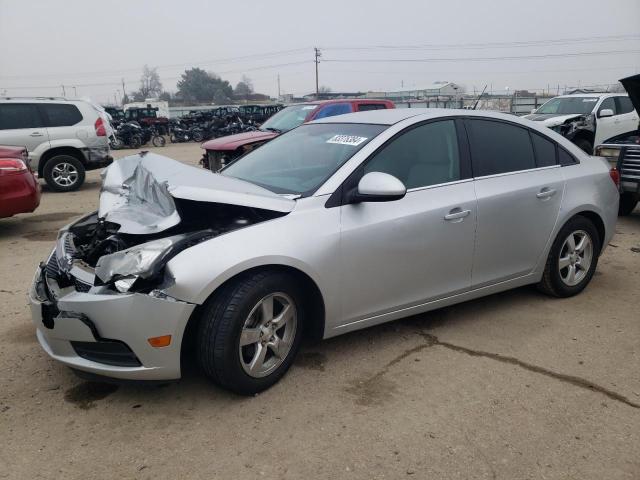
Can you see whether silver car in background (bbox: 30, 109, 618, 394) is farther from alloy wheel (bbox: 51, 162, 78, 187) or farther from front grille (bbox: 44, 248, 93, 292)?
alloy wheel (bbox: 51, 162, 78, 187)

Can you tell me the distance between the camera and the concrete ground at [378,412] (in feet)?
7.97

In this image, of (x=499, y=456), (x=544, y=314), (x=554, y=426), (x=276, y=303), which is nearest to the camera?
(x=499, y=456)

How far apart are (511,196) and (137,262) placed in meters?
2.59

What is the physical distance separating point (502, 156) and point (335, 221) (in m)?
1.60

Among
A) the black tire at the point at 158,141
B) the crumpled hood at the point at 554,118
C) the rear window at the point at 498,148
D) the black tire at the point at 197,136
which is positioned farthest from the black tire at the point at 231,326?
the black tire at the point at 197,136

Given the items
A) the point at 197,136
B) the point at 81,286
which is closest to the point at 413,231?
the point at 81,286

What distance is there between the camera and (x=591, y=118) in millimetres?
11531

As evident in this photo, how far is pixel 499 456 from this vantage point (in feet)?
8.14

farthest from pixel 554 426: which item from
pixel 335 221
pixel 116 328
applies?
pixel 116 328

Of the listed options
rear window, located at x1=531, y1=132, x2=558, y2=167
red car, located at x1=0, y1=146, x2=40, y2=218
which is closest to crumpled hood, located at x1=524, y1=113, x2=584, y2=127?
rear window, located at x1=531, y1=132, x2=558, y2=167

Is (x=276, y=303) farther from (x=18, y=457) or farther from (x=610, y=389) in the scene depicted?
(x=610, y=389)

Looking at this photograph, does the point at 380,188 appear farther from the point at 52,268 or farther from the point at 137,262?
the point at 52,268

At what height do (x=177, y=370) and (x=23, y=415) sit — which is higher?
(x=177, y=370)

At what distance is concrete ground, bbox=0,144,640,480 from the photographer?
7.97ft
